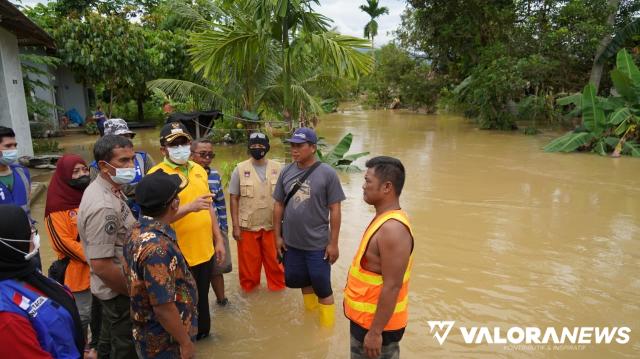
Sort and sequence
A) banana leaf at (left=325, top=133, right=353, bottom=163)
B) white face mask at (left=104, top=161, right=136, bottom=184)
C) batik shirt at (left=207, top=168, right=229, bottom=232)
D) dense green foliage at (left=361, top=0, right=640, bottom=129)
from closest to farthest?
white face mask at (left=104, top=161, right=136, bottom=184) < batik shirt at (left=207, top=168, right=229, bottom=232) < banana leaf at (left=325, top=133, right=353, bottom=163) < dense green foliage at (left=361, top=0, right=640, bottom=129)

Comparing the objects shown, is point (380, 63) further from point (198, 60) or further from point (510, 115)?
point (198, 60)

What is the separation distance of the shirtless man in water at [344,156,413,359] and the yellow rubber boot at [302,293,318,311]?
150 centimetres

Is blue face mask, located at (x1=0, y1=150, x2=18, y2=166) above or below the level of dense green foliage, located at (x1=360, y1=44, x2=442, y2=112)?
below

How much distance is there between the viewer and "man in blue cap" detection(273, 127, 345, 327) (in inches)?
142

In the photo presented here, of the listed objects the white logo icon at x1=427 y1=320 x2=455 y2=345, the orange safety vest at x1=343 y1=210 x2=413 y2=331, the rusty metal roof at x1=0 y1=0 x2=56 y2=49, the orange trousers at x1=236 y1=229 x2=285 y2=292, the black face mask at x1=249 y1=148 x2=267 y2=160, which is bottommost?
the white logo icon at x1=427 y1=320 x2=455 y2=345

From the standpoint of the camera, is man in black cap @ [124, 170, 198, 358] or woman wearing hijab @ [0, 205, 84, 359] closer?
woman wearing hijab @ [0, 205, 84, 359]

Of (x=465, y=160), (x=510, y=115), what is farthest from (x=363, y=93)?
(x=465, y=160)

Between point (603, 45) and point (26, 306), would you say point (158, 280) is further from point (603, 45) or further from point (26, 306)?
point (603, 45)

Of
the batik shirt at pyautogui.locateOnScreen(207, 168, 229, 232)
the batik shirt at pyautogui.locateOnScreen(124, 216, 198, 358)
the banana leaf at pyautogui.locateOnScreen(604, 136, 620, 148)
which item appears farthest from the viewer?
the banana leaf at pyautogui.locateOnScreen(604, 136, 620, 148)

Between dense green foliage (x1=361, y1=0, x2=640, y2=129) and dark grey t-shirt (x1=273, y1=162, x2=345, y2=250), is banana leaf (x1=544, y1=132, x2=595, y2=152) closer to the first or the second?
dense green foliage (x1=361, y1=0, x2=640, y2=129)

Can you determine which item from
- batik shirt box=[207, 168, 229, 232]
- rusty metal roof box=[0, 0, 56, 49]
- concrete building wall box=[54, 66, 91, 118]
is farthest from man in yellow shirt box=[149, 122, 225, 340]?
concrete building wall box=[54, 66, 91, 118]

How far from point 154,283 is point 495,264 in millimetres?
4445

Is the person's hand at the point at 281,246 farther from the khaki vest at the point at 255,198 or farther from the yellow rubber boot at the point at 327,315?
the yellow rubber boot at the point at 327,315

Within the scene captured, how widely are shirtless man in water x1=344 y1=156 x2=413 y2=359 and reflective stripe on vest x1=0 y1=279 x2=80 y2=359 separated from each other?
1.39 meters
